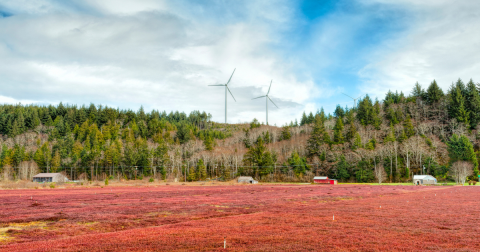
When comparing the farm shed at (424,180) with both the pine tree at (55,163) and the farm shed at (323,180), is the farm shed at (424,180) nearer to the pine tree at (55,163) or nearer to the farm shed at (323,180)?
the farm shed at (323,180)

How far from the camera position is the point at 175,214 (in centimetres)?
2812

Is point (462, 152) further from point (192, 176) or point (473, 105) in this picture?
point (192, 176)

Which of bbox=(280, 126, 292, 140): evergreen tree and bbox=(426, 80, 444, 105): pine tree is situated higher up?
bbox=(426, 80, 444, 105): pine tree

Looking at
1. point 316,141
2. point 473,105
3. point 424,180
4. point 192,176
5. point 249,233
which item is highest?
point 473,105

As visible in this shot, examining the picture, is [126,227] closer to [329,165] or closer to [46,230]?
[46,230]

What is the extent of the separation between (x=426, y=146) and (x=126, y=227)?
391ft

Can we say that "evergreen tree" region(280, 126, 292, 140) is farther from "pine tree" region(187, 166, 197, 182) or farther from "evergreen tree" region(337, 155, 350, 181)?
"pine tree" region(187, 166, 197, 182)

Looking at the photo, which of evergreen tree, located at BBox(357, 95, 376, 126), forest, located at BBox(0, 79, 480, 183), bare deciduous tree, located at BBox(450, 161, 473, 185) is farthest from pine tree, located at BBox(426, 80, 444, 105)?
bare deciduous tree, located at BBox(450, 161, 473, 185)

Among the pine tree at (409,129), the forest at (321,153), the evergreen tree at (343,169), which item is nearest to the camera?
the forest at (321,153)

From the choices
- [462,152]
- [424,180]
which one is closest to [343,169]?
[424,180]

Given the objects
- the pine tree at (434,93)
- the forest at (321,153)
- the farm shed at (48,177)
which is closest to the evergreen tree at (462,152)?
the forest at (321,153)

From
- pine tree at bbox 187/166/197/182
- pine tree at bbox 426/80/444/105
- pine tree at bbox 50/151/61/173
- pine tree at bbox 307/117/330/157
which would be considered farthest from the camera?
pine tree at bbox 426/80/444/105

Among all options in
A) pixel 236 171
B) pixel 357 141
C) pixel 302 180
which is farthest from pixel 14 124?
pixel 357 141

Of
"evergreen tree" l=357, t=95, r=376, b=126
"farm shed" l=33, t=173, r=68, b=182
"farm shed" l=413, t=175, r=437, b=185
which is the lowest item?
"farm shed" l=33, t=173, r=68, b=182
